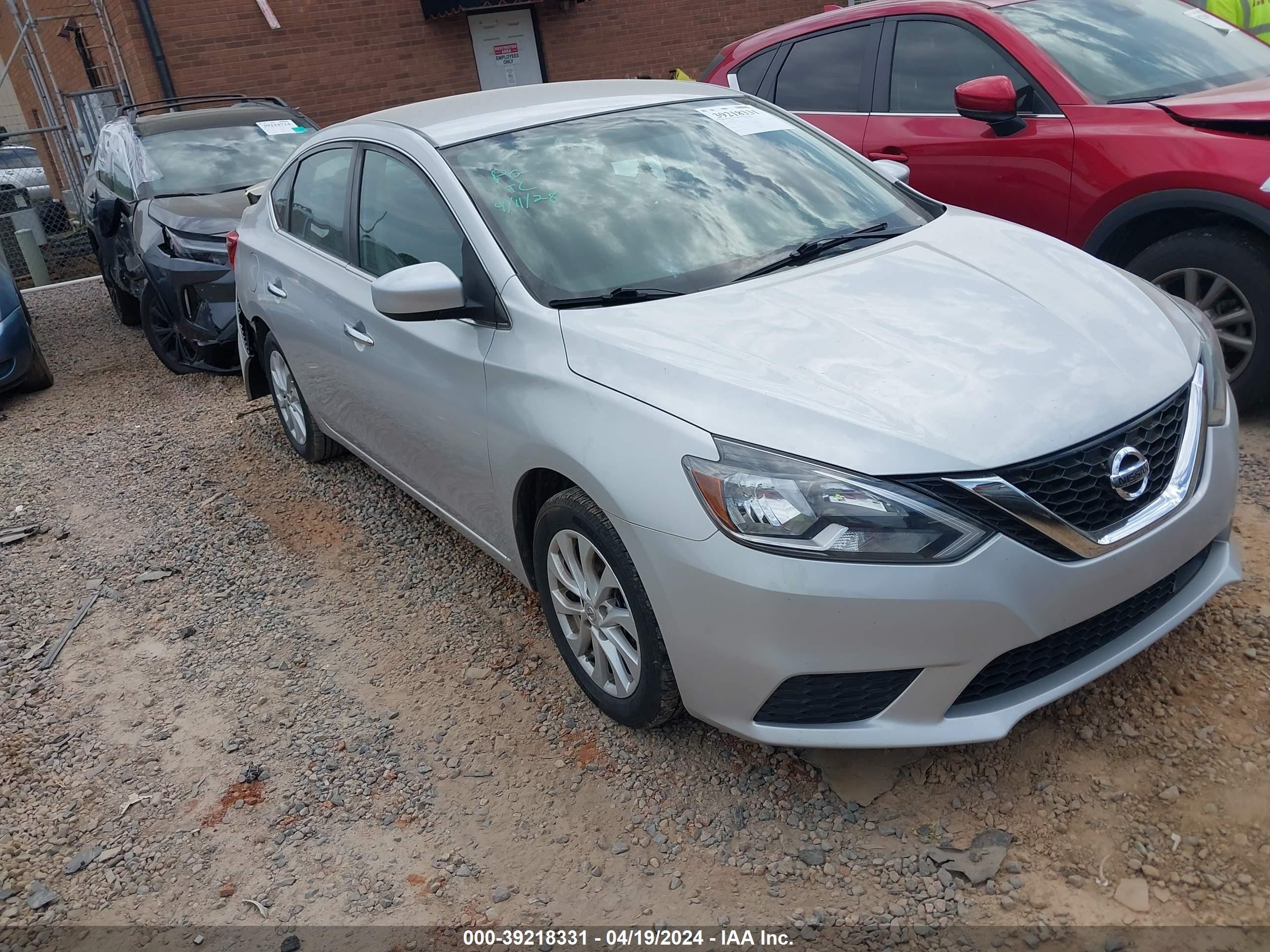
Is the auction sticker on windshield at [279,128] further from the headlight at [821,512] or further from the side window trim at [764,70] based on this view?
the headlight at [821,512]

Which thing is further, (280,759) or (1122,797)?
(280,759)

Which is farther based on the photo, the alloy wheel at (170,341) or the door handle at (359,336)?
the alloy wheel at (170,341)

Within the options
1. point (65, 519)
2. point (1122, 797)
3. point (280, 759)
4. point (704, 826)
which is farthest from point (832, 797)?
point (65, 519)

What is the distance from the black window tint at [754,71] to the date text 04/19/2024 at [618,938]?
496 cm

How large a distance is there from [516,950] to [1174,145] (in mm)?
3883

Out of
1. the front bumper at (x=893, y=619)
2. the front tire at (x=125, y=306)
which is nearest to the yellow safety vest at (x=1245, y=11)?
the front bumper at (x=893, y=619)

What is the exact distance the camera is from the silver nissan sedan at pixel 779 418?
230 cm

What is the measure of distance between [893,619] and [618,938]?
974 millimetres

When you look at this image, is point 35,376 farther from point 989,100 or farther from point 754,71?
point 989,100

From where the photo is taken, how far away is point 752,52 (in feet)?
20.2

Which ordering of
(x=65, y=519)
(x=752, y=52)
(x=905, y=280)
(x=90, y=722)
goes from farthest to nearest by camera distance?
(x=752, y=52) < (x=65, y=519) < (x=90, y=722) < (x=905, y=280)

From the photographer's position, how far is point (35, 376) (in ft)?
24.3

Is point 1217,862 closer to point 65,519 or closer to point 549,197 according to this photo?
point 549,197

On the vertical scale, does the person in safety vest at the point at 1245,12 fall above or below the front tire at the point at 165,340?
above
